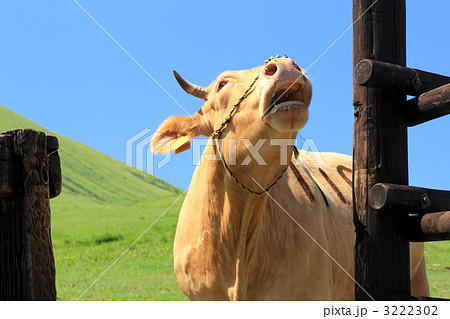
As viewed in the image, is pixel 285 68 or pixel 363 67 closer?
pixel 363 67

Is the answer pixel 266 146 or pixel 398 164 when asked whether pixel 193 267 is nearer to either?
pixel 266 146

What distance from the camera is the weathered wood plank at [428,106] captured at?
3.80 m

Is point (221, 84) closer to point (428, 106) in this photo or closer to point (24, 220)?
point (428, 106)

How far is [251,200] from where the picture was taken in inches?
188

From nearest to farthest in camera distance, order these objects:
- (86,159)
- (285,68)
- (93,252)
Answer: (285,68)
(93,252)
(86,159)

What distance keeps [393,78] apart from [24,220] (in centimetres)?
279

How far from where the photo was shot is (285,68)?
14.0ft

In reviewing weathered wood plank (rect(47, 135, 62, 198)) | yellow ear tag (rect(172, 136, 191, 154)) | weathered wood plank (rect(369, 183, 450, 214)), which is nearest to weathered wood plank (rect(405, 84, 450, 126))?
weathered wood plank (rect(369, 183, 450, 214))

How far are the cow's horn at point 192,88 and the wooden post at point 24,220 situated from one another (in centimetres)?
247

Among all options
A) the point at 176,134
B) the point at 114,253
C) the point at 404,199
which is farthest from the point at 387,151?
the point at 114,253

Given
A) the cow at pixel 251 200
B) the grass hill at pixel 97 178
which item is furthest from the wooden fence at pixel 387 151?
the grass hill at pixel 97 178

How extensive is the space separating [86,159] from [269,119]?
105508 millimetres
